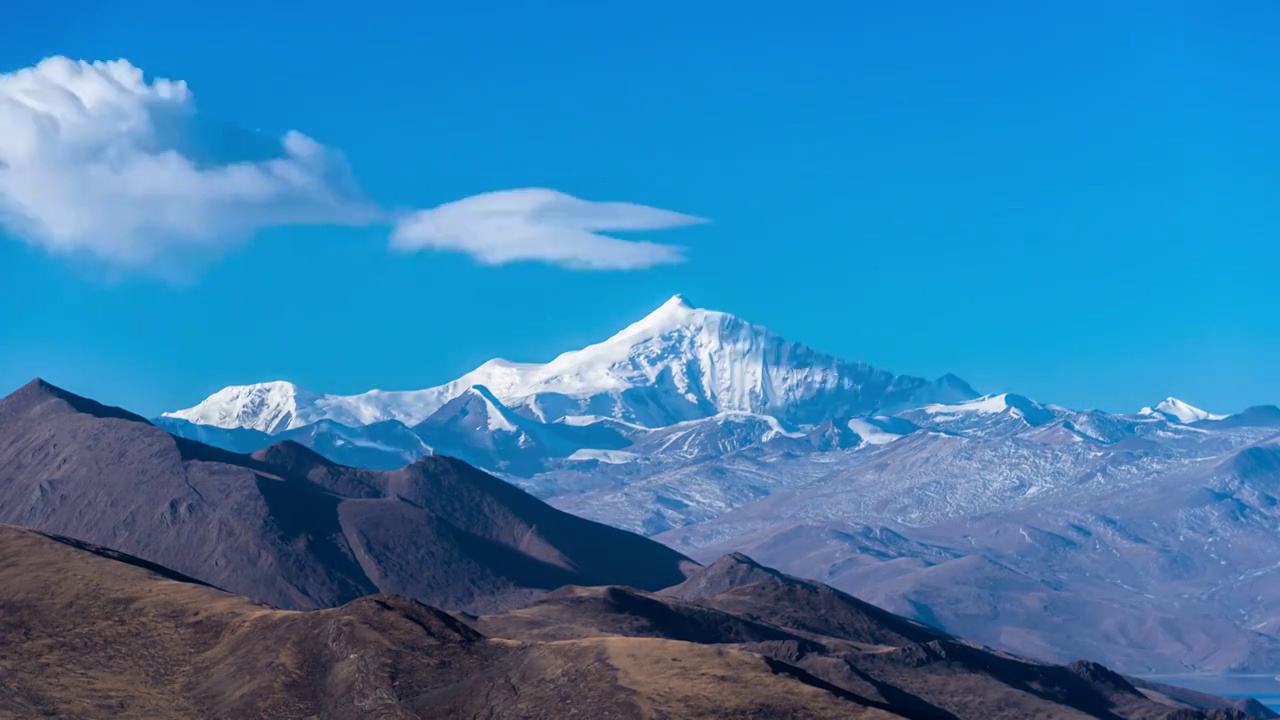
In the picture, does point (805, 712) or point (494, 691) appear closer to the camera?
point (805, 712)

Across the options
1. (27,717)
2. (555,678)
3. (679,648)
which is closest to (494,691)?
(555,678)

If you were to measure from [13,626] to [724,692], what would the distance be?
65.1 metres

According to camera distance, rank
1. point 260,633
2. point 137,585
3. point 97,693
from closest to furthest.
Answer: point 97,693 → point 260,633 → point 137,585

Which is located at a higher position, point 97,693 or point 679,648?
point 679,648

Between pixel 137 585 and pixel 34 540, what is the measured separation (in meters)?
16.7

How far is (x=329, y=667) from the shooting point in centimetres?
15375

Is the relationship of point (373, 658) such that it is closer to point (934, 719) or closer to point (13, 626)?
point (13, 626)

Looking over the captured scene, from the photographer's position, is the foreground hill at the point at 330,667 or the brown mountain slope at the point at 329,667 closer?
the brown mountain slope at the point at 329,667

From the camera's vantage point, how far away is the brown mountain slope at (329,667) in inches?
5605

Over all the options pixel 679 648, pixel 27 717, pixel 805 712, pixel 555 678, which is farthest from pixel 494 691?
pixel 27 717

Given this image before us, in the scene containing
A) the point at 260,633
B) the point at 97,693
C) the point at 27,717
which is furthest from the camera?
the point at 260,633

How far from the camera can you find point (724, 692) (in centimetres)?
14150

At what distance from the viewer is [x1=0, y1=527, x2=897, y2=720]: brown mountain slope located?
142375mm

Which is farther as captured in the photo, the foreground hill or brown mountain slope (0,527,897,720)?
the foreground hill
